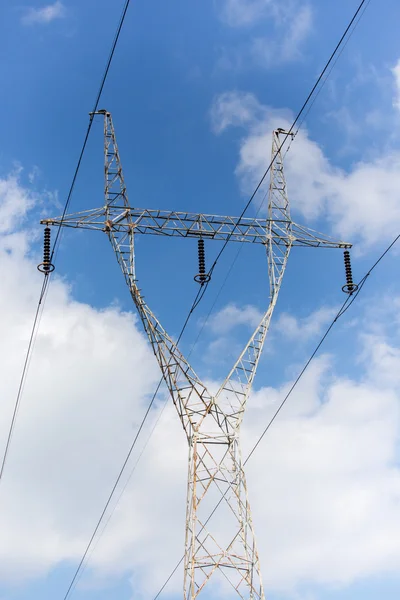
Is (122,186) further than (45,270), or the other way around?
(122,186)

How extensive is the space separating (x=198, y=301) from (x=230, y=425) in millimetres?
5551

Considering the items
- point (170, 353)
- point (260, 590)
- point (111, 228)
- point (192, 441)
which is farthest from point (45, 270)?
point (260, 590)

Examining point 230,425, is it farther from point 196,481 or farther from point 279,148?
point 279,148

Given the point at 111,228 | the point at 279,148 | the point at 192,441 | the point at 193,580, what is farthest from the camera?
the point at 279,148

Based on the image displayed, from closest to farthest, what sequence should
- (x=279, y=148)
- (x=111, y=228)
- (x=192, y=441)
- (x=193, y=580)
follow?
(x=193, y=580) < (x=192, y=441) < (x=111, y=228) < (x=279, y=148)

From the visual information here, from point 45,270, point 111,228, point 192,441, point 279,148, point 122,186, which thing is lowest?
point 192,441

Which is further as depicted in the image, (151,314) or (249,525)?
(151,314)

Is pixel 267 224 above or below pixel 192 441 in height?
above

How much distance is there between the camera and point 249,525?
35.4m

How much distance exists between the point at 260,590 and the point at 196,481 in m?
5.03

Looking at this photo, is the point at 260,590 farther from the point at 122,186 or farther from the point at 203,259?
the point at 122,186

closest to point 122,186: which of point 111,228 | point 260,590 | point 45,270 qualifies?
point 111,228

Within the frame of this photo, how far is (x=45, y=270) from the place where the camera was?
37.2 m

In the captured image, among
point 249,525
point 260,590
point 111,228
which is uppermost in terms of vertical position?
point 111,228
